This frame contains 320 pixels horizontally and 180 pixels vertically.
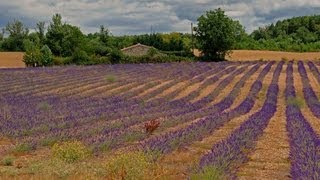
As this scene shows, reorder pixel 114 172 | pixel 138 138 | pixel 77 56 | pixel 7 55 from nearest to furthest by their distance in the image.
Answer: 1. pixel 114 172
2. pixel 138 138
3. pixel 77 56
4. pixel 7 55

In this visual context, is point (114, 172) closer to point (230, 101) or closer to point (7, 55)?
point (230, 101)

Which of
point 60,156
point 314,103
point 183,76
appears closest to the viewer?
point 60,156

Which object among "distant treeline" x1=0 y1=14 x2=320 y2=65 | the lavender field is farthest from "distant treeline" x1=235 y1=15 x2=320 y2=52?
the lavender field

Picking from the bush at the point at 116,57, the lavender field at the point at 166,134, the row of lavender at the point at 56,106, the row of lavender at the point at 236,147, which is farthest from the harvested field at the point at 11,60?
the row of lavender at the point at 236,147

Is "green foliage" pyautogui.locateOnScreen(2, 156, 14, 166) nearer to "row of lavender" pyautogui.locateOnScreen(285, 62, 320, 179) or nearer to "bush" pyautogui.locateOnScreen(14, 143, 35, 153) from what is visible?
"bush" pyautogui.locateOnScreen(14, 143, 35, 153)

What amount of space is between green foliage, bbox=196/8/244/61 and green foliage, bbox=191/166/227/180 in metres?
62.0

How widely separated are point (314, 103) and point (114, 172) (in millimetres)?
16189

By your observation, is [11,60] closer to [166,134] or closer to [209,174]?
[166,134]

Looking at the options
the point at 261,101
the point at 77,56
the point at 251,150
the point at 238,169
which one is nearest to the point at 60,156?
the point at 238,169

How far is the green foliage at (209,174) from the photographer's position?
756cm

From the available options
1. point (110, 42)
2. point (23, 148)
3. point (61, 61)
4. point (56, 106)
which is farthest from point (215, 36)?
point (23, 148)

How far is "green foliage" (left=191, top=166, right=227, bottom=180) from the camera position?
7559mm

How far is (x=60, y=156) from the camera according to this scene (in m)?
9.83

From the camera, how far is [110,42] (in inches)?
3738
